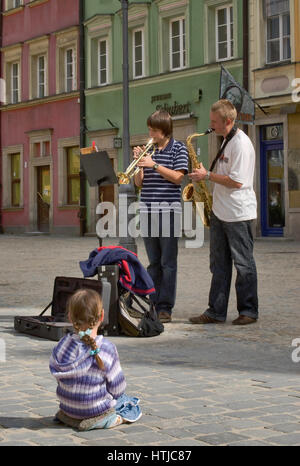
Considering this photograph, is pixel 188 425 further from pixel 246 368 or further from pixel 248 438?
pixel 246 368

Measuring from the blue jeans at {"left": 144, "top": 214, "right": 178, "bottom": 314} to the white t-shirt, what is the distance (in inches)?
19.1

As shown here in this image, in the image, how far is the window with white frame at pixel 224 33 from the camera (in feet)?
84.6

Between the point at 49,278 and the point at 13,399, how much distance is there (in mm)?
8077

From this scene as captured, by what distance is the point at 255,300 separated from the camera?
8.25 metres

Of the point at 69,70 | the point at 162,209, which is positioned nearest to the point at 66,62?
the point at 69,70

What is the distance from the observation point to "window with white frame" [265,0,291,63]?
952 inches

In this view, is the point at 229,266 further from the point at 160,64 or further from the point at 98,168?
the point at 160,64

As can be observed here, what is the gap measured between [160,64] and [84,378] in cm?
2402

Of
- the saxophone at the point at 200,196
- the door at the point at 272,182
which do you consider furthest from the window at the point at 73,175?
the saxophone at the point at 200,196

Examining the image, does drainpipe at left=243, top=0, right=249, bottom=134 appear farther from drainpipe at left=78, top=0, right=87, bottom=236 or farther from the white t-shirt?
the white t-shirt

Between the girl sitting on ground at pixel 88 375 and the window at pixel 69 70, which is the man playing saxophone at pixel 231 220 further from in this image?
the window at pixel 69 70

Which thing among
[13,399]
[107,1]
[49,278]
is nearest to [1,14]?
[107,1]

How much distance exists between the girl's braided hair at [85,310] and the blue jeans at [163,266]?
12.7 ft

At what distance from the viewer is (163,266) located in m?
8.30
